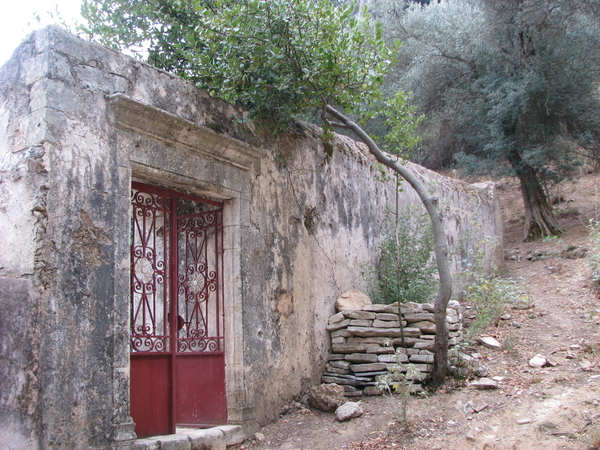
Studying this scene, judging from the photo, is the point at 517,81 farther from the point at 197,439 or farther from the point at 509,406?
the point at 197,439

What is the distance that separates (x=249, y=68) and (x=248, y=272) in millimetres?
1838

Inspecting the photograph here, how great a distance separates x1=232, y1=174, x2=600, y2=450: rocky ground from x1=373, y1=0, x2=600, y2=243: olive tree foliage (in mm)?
4529

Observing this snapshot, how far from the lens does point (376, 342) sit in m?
5.63

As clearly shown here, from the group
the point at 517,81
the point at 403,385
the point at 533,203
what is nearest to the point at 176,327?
the point at 403,385

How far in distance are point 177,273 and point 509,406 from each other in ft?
9.99

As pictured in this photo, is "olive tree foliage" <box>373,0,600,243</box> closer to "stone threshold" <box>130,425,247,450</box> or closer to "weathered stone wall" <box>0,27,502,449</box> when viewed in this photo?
"weathered stone wall" <box>0,27,502,449</box>

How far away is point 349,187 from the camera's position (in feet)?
22.1

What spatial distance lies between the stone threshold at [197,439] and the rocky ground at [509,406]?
0.42 feet

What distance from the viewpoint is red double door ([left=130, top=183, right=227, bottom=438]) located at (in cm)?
419

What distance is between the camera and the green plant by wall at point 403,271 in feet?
21.1

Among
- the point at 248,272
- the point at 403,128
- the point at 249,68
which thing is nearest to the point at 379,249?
the point at 403,128

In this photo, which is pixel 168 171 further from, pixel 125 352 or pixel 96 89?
pixel 125 352

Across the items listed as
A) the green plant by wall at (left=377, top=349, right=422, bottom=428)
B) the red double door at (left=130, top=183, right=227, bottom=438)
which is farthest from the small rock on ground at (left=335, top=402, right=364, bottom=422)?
the red double door at (left=130, top=183, right=227, bottom=438)

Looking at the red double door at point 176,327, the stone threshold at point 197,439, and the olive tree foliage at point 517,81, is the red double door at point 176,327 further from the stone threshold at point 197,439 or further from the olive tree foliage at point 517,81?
the olive tree foliage at point 517,81
